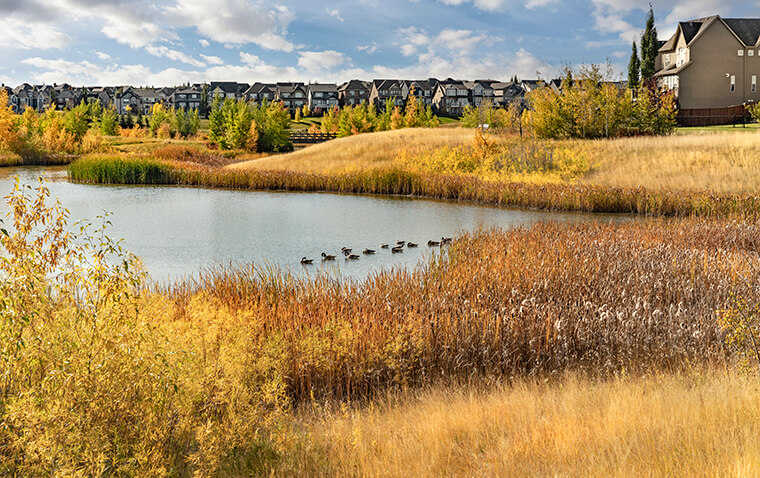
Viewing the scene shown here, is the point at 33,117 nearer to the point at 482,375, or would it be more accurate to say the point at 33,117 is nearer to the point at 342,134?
the point at 342,134

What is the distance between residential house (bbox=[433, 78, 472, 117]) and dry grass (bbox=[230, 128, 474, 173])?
77.9 m

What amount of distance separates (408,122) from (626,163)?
40.3 metres

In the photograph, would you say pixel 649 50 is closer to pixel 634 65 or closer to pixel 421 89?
pixel 634 65

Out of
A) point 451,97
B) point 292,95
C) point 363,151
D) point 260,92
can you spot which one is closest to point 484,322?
point 363,151

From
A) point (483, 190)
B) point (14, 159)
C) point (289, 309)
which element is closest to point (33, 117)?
point (14, 159)

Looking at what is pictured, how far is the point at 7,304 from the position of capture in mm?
4117

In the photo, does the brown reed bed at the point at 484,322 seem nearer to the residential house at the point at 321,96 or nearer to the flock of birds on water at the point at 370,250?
the flock of birds on water at the point at 370,250

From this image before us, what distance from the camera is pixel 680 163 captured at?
26656 millimetres

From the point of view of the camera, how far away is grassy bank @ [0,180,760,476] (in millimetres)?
4098

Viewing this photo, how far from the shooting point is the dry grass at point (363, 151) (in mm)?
36969

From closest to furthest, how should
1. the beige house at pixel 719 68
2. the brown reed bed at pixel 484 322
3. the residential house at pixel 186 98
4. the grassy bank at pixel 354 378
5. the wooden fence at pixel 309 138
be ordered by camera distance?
the grassy bank at pixel 354 378 → the brown reed bed at pixel 484 322 → the beige house at pixel 719 68 → the wooden fence at pixel 309 138 → the residential house at pixel 186 98

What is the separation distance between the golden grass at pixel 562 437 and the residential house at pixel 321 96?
130802 millimetres

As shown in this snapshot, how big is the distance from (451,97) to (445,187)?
98232mm

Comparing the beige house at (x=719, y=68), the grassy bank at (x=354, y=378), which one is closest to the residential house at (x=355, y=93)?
the beige house at (x=719, y=68)
